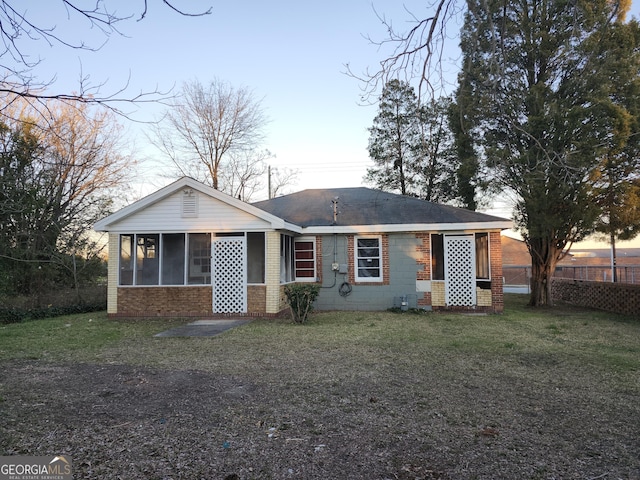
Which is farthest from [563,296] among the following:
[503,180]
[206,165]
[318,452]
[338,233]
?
[206,165]

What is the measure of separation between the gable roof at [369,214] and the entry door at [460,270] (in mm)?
537

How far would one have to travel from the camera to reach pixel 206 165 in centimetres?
2678

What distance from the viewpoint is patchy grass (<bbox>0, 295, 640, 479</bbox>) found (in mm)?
3209

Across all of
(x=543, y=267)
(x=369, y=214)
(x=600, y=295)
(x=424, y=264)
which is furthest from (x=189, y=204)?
(x=600, y=295)

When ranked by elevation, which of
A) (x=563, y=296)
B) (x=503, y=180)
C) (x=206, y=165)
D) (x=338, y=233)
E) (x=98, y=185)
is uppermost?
(x=206, y=165)

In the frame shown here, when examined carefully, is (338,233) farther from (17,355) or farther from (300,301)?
(17,355)

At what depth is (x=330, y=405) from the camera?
4.55m

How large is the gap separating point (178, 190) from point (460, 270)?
8792mm

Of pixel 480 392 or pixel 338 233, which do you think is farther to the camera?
pixel 338 233

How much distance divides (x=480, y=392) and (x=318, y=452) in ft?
8.16

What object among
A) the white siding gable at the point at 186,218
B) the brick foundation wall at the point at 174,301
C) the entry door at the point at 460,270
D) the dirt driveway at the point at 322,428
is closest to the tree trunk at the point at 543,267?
the entry door at the point at 460,270

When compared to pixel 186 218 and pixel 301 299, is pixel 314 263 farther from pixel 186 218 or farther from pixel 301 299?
pixel 186 218

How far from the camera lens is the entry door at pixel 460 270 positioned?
13.0 m

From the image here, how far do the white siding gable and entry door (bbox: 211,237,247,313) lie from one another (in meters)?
0.46
